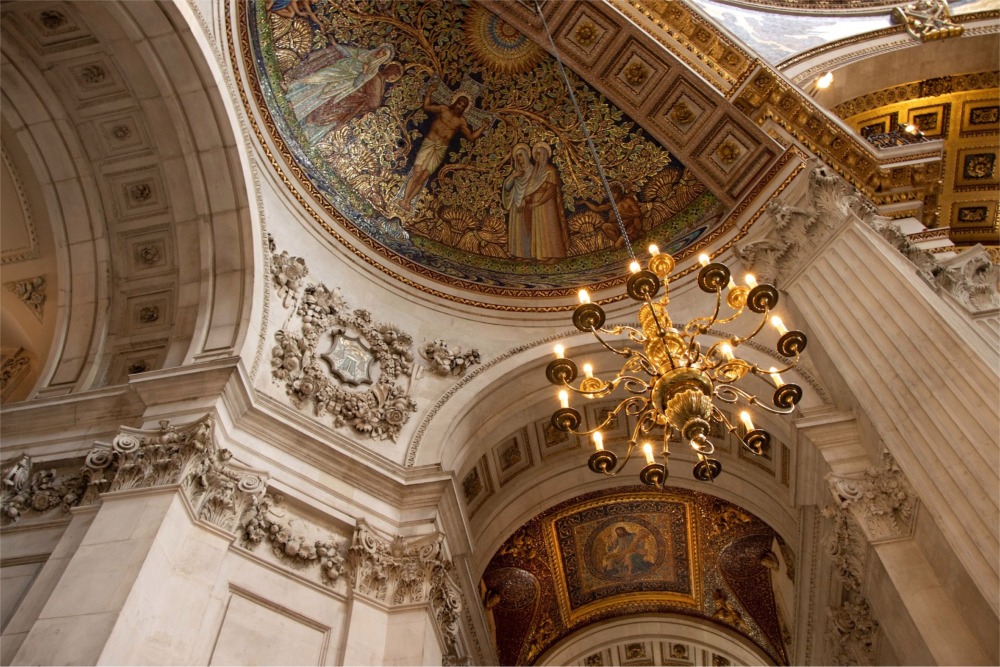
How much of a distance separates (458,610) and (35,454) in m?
4.61

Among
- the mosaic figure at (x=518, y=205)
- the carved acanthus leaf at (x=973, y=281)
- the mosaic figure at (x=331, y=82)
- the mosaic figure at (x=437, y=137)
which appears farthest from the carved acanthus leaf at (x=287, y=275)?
the carved acanthus leaf at (x=973, y=281)

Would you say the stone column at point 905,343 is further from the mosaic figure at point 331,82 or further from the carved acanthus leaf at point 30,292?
the carved acanthus leaf at point 30,292

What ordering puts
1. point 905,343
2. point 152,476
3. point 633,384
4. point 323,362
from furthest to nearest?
point 323,362
point 633,384
point 152,476
point 905,343

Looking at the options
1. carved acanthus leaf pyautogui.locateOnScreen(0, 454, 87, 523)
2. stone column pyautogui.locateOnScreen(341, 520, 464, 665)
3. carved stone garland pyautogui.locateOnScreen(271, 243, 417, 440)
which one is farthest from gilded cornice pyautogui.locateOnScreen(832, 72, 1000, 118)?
carved acanthus leaf pyautogui.locateOnScreen(0, 454, 87, 523)

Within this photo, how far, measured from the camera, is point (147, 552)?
661 cm

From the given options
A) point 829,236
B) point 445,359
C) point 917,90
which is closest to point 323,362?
point 445,359

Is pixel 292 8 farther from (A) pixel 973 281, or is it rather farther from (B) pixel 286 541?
(A) pixel 973 281

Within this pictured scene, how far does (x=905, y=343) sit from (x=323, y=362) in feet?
20.9

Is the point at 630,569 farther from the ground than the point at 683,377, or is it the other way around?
the point at 630,569

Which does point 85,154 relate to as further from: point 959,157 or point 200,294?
point 959,157

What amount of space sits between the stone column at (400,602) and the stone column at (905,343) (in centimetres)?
441

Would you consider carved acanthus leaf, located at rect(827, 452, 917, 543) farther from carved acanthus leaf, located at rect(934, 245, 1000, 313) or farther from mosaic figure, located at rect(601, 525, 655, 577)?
mosaic figure, located at rect(601, 525, 655, 577)

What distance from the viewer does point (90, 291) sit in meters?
9.79

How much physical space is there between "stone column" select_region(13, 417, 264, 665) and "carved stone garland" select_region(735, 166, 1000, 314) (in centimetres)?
559
